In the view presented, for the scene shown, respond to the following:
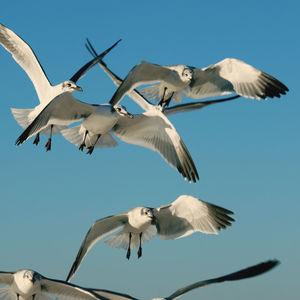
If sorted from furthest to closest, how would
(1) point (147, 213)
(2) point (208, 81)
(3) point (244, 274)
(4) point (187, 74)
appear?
1. (2) point (208, 81)
2. (4) point (187, 74)
3. (1) point (147, 213)
4. (3) point (244, 274)

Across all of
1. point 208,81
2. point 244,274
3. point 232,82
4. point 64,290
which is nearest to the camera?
point 244,274

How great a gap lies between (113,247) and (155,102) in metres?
2.78

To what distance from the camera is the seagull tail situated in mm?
11351

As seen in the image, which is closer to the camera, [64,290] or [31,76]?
[64,290]

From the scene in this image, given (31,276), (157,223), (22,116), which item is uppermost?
(22,116)

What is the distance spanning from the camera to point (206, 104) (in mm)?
11836

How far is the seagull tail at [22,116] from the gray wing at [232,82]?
2933 mm

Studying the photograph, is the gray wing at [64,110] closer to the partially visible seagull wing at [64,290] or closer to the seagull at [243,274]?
the partially visible seagull wing at [64,290]

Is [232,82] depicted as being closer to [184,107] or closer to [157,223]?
[184,107]

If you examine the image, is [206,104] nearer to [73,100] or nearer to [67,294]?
[73,100]

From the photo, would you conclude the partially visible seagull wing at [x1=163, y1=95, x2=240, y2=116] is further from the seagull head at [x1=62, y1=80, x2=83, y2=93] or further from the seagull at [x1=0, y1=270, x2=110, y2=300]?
the seagull at [x1=0, y1=270, x2=110, y2=300]

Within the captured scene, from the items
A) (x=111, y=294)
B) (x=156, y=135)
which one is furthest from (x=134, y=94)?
(x=111, y=294)

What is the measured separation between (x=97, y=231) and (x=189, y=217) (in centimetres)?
160

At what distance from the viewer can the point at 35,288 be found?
9.91 meters
